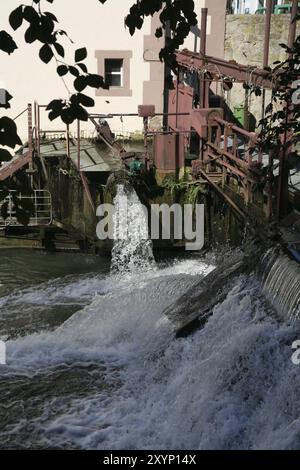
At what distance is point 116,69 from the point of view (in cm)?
1569

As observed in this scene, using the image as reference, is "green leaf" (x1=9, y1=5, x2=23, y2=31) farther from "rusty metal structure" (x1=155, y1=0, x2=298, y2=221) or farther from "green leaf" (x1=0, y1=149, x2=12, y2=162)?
"rusty metal structure" (x1=155, y1=0, x2=298, y2=221)

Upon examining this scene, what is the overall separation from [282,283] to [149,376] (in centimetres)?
182

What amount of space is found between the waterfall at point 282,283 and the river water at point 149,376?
13cm

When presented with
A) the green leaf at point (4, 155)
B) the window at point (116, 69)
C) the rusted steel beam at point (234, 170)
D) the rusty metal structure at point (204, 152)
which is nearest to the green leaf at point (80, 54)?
the green leaf at point (4, 155)

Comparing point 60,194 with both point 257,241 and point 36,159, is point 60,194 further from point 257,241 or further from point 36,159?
point 257,241

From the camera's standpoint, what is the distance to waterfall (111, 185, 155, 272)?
11031 millimetres

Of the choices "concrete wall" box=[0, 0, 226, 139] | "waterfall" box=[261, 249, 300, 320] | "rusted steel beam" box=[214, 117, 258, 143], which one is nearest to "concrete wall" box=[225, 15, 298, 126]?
"concrete wall" box=[0, 0, 226, 139]

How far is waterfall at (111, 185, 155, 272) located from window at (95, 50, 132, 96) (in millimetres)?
5261

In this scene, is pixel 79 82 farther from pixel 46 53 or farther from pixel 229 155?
pixel 229 155

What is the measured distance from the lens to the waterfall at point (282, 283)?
558 cm

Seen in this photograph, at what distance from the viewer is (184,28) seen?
10.1ft
